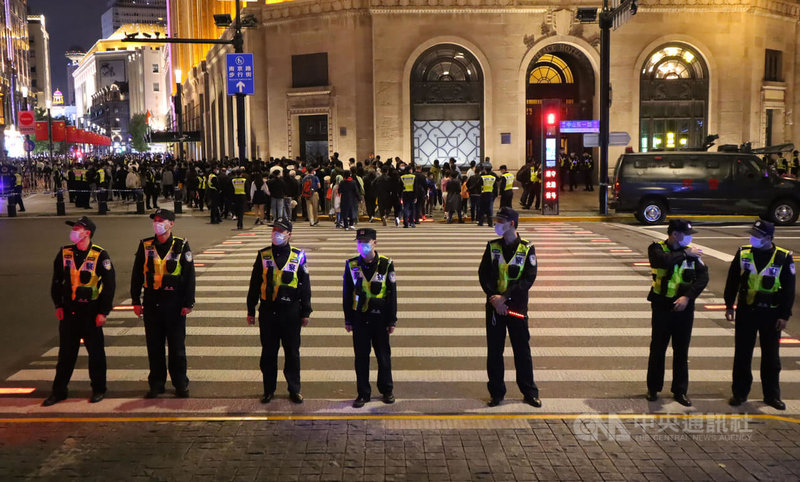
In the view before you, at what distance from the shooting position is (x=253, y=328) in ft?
36.3

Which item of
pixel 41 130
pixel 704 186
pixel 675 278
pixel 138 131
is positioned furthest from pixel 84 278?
pixel 138 131

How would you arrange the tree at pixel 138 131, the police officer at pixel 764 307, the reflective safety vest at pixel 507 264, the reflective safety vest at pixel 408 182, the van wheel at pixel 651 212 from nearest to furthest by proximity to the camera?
the police officer at pixel 764 307, the reflective safety vest at pixel 507 264, the reflective safety vest at pixel 408 182, the van wheel at pixel 651 212, the tree at pixel 138 131

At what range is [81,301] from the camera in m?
7.89

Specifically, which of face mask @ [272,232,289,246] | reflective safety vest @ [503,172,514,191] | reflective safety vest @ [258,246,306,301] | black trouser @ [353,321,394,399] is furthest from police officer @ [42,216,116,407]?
reflective safety vest @ [503,172,514,191]

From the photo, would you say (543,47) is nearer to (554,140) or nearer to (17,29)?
(554,140)

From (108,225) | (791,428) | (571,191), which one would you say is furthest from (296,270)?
(571,191)

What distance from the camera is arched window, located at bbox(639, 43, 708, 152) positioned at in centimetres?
3731

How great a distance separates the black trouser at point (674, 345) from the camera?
772cm

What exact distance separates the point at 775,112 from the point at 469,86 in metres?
15.3

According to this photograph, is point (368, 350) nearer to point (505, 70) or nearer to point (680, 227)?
point (680, 227)

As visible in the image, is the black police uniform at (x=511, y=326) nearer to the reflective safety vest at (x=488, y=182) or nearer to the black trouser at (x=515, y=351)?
the black trouser at (x=515, y=351)

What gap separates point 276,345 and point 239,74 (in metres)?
20.2

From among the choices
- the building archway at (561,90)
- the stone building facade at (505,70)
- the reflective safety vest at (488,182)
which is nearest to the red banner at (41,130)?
the stone building facade at (505,70)

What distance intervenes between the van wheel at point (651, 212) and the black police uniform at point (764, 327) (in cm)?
1581
